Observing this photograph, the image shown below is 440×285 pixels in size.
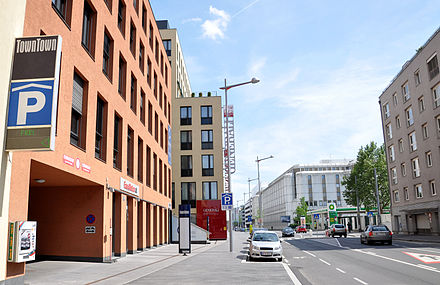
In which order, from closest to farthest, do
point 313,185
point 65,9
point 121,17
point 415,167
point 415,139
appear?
point 65,9
point 121,17
point 415,139
point 415,167
point 313,185

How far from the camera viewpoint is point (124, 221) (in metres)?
20.7

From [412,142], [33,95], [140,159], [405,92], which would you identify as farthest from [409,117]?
[33,95]

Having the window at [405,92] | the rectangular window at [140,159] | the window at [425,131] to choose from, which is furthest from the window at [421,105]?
the rectangular window at [140,159]

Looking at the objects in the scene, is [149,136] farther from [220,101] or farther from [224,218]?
[220,101]

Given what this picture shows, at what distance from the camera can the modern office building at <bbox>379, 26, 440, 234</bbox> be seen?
117 ft

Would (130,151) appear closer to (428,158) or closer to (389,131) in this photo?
(428,158)

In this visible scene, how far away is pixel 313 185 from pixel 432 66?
74155 mm

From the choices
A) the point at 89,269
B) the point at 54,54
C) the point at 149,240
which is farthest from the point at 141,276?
the point at 149,240

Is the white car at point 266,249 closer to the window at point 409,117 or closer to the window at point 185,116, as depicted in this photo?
the window at point 409,117

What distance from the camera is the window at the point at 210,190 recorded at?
47656 millimetres

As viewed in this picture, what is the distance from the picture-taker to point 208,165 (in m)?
48.5

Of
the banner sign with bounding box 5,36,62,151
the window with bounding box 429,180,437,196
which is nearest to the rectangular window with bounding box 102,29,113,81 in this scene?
the banner sign with bounding box 5,36,62,151

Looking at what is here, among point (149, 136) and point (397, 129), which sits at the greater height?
point (397, 129)

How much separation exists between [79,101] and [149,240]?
15564mm
